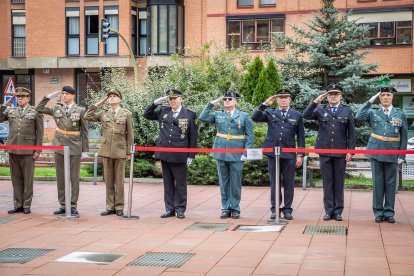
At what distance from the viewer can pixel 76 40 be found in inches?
1592

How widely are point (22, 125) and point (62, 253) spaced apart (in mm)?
4353

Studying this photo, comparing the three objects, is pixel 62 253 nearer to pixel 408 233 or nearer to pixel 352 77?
pixel 408 233

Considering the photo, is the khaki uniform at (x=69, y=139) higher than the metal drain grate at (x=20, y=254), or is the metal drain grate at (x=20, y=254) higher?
the khaki uniform at (x=69, y=139)

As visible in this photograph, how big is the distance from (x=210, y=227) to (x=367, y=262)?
318 cm

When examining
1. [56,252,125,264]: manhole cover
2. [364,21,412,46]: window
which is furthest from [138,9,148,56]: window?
[56,252,125,264]: manhole cover

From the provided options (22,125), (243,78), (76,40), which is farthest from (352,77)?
(76,40)

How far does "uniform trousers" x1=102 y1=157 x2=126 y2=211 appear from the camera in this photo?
11.7 meters

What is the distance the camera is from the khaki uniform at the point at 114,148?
1168 centimetres

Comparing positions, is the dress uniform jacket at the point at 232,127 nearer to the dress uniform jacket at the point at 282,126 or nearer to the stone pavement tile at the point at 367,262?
the dress uniform jacket at the point at 282,126

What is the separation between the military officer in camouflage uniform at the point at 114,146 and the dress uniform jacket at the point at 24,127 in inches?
40.2

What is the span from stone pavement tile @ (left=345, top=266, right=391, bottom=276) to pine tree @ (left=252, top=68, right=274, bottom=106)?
1295 centimetres

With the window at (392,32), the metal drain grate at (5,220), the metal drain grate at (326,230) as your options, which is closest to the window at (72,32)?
the window at (392,32)

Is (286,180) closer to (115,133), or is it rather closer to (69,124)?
(115,133)

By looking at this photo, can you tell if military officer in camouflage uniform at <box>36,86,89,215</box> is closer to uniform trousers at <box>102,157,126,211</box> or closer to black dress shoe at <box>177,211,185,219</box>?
uniform trousers at <box>102,157,126,211</box>
